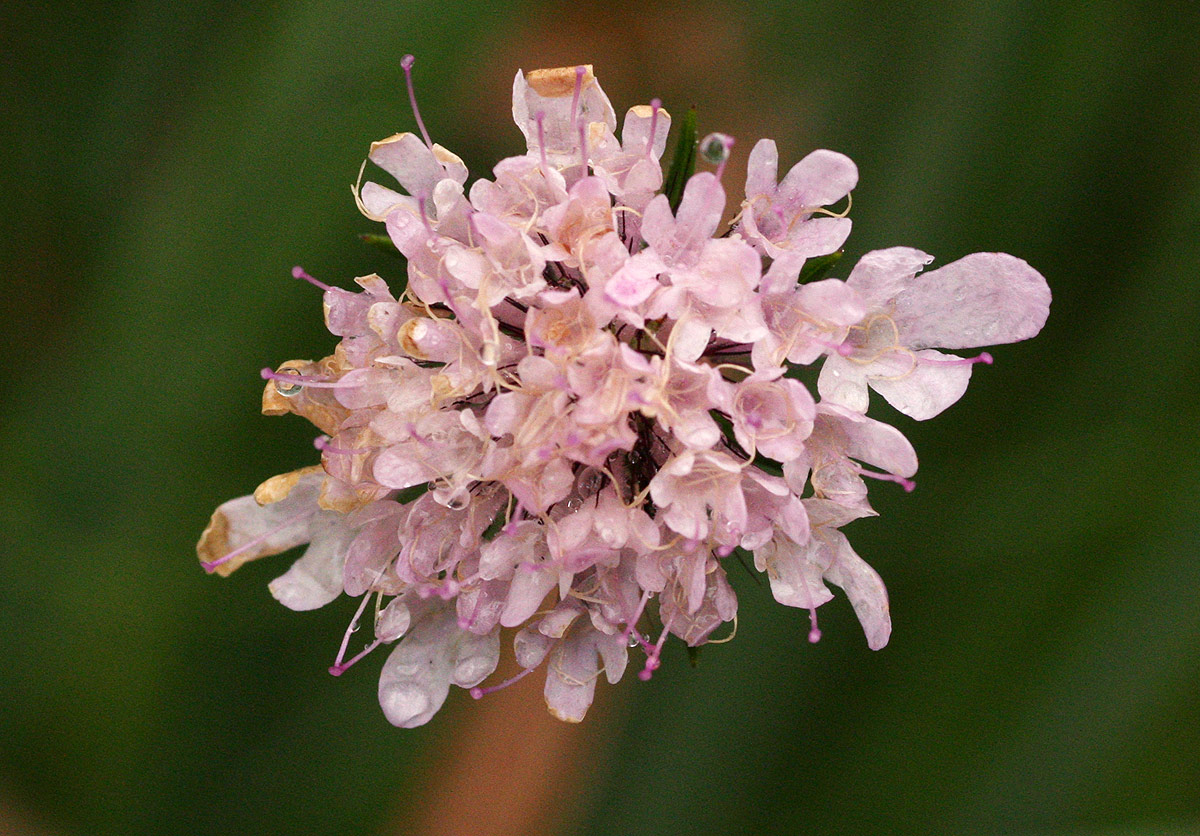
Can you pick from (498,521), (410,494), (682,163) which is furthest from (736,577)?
(682,163)

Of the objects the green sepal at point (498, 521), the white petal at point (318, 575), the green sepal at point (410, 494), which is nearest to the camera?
the green sepal at point (498, 521)

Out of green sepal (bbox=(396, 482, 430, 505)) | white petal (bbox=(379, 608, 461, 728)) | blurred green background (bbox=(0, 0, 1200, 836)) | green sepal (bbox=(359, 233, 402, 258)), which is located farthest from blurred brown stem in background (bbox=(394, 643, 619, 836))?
green sepal (bbox=(359, 233, 402, 258))

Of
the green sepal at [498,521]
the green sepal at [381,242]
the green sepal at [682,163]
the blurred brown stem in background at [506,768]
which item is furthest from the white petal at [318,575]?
the blurred brown stem in background at [506,768]

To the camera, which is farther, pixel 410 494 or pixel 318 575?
pixel 410 494

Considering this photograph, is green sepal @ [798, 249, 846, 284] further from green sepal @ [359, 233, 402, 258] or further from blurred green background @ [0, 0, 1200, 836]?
blurred green background @ [0, 0, 1200, 836]

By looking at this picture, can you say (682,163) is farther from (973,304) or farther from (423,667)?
(423,667)

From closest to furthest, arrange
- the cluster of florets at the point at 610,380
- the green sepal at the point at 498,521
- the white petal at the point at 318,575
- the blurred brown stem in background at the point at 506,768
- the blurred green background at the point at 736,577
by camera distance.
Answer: the cluster of florets at the point at 610,380
the green sepal at the point at 498,521
the white petal at the point at 318,575
the blurred green background at the point at 736,577
the blurred brown stem in background at the point at 506,768

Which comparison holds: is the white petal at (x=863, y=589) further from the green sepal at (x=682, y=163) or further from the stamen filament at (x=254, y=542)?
the stamen filament at (x=254, y=542)
